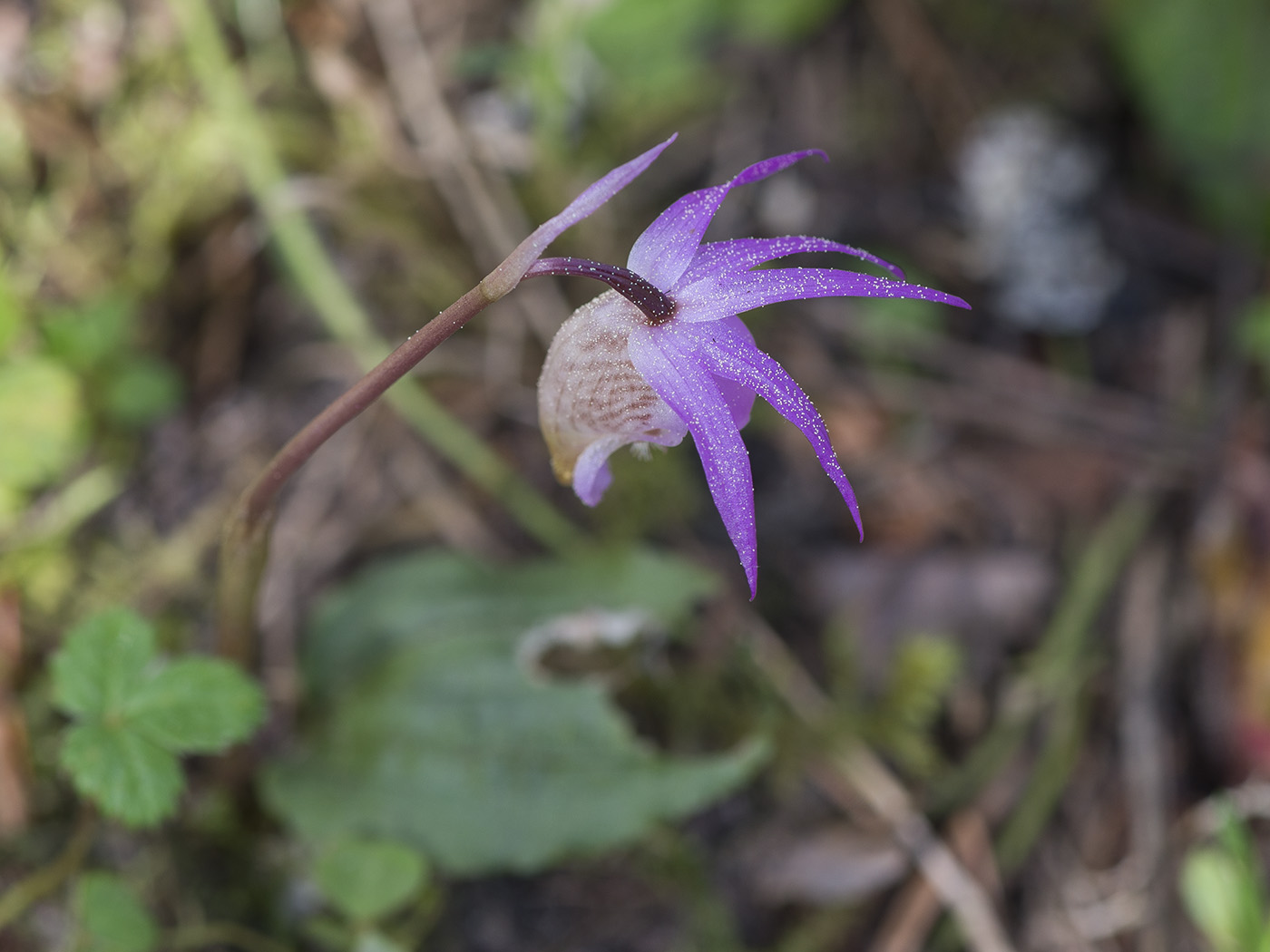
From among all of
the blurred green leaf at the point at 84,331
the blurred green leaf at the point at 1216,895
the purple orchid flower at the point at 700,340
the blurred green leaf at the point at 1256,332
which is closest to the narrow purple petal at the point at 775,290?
the purple orchid flower at the point at 700,340

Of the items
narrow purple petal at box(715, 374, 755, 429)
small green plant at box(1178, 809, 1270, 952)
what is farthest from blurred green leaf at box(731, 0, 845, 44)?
small green plant at box(1178, 809, 1270, 952)

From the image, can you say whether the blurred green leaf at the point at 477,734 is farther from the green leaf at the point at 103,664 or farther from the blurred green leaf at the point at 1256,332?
the blurred green leaf at the point at 1256,332

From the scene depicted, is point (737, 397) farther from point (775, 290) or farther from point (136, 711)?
point (136, 711)

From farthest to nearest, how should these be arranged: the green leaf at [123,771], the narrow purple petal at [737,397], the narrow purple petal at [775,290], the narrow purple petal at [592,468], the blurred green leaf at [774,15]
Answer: the blurred green leaf at [774,15], the green leaf at [123,771], the narrow purple petal at [592,468], the narrow purple petal at [737,397], the narrow purple petal at [775,290]

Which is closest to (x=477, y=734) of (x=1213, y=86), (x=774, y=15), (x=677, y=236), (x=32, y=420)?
(x=32, y=420)

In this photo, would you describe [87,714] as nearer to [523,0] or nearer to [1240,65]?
[523,0]

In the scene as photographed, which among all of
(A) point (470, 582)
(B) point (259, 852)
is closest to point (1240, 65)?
(A) point (470, 582)

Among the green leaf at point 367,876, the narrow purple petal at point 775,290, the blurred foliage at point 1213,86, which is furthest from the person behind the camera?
the blurred foliage at point 1213,86
